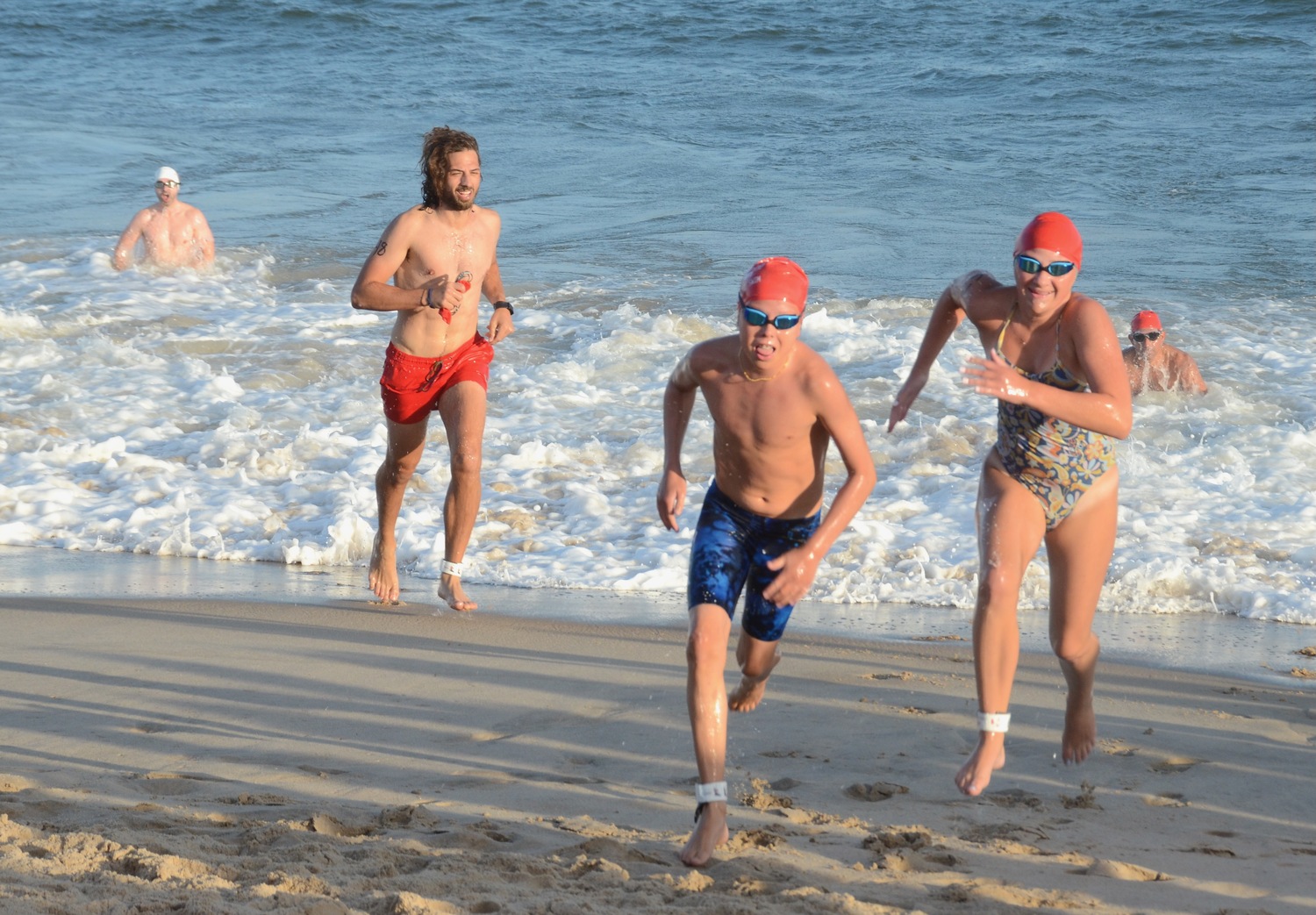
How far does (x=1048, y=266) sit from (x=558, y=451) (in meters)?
5.31

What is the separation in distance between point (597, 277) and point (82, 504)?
7.18 metres

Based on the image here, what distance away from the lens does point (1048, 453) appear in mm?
4168

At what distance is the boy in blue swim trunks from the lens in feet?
12.3

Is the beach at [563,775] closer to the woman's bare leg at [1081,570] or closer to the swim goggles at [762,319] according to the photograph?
the woman's bare leg at [1081,570]

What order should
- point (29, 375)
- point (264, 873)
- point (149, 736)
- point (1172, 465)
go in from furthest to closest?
1. point (29, 375)
2. point (1172, 465)
3. point (149, 736)
4. point (264, 873)

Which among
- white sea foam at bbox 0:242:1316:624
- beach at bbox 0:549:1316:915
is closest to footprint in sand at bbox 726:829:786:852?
beach at bbox 0:549:1316:915

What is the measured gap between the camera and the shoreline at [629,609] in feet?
19.4

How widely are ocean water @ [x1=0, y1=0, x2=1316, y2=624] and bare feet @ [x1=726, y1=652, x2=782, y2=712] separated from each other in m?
2.33

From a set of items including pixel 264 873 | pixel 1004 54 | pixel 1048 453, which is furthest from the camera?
pixel 1004 54

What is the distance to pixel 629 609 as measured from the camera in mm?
6520

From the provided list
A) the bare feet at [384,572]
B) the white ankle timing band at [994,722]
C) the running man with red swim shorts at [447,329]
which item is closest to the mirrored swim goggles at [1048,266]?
the white ankle timing band at [994,722]

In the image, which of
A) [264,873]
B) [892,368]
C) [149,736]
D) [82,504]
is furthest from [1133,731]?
[892,368]

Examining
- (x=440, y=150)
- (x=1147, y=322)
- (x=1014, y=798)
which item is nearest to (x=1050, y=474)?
(x=1014, y=798)

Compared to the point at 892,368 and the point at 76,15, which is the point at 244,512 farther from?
the point at 76,15
